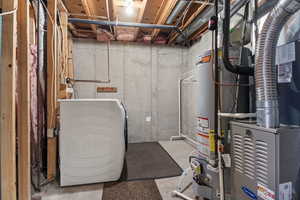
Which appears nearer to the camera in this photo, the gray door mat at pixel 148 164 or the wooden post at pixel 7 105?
the wooden post at pixel 7 105

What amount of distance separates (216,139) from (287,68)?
0.70 m

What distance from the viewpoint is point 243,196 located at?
1186mm

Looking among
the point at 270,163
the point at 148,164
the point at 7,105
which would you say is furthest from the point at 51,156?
the point at 270,163

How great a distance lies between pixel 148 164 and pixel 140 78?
2.24 metres

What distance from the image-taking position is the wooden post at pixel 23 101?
1.45 m

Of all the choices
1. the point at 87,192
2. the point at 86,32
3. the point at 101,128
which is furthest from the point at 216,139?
the point at 86,32

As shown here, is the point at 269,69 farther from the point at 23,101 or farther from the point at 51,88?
the point at 51,88

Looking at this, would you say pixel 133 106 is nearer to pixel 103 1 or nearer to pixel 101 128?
pixel 101 128

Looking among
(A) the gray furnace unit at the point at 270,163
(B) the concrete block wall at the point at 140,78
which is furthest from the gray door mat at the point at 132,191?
(B) the concrete block wall at the point at 140,78

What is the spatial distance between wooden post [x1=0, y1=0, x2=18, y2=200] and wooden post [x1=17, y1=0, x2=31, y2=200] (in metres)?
0.18

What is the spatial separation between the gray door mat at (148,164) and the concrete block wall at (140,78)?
2.36 feet

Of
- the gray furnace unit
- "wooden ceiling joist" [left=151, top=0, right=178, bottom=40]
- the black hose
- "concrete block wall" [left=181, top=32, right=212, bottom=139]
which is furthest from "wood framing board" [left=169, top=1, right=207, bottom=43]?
the gray furnace unit

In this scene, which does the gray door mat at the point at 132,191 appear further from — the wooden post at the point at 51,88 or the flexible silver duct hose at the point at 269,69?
the flexible silver duct hose at the point at 269,69

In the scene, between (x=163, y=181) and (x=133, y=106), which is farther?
(x=133, y=106)
